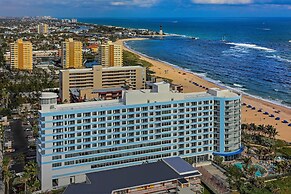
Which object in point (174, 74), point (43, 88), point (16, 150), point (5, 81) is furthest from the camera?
point (174, 74)

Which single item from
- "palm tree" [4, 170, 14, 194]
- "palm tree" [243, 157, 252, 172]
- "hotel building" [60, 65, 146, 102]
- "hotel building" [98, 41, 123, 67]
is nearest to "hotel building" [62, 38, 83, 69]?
"hotel building" [98, 41, 123, 67]

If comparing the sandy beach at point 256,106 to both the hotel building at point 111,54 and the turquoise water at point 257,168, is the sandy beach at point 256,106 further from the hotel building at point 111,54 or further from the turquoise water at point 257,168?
the turquoise water at point 257,168

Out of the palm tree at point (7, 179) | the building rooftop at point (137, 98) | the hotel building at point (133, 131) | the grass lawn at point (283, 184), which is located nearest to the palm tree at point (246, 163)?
the hotel building at point (133, 131)

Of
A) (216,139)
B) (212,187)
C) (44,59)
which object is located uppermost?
(44,59)

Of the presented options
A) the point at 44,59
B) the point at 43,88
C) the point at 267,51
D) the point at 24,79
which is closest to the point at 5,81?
the point at 24,79

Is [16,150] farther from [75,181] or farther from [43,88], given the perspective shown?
[43,88]

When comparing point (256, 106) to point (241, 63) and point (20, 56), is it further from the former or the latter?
point (20, 56)
